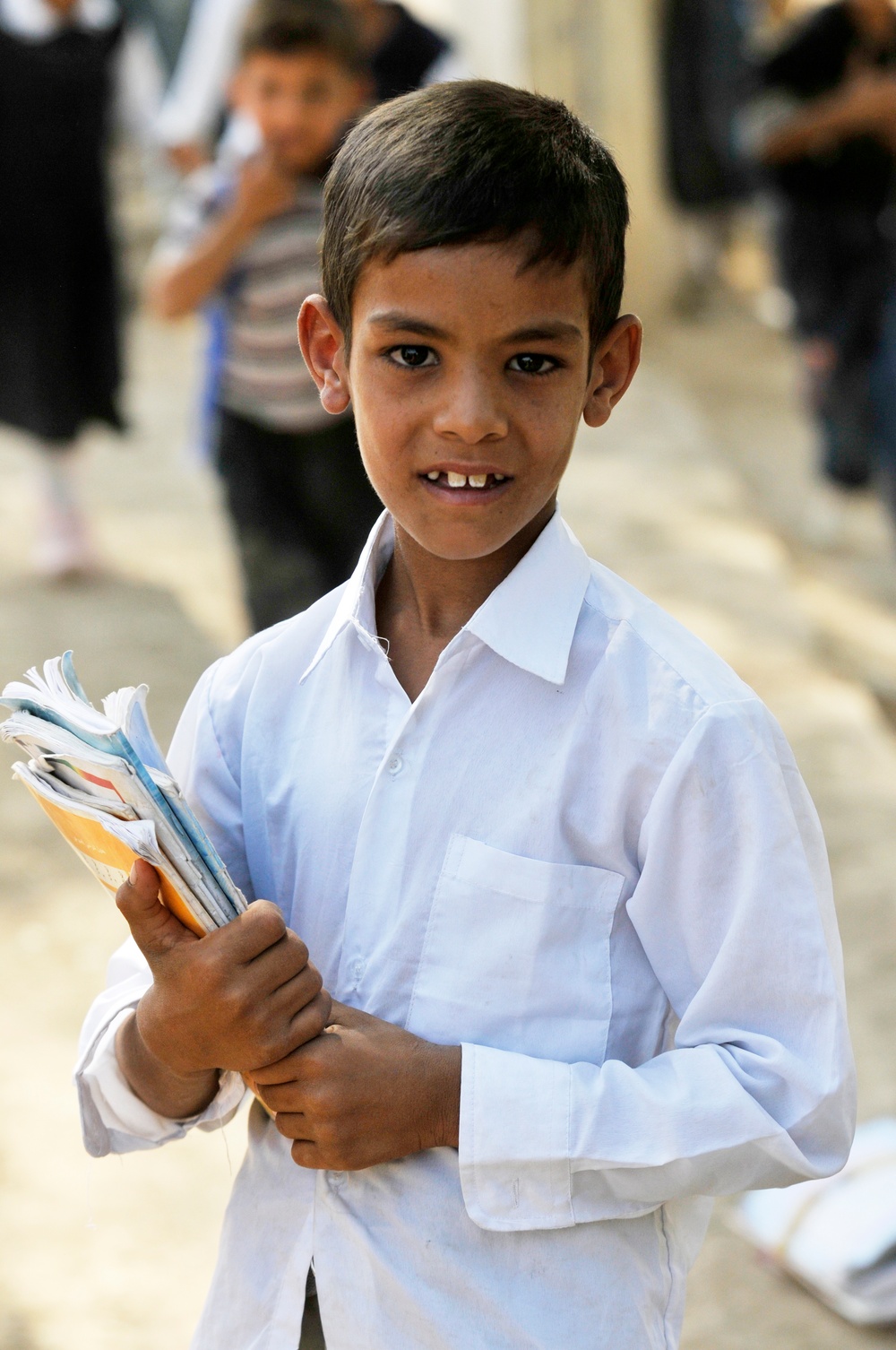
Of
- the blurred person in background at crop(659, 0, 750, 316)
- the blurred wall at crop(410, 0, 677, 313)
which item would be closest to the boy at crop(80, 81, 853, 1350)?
the blurred wall at crop(410, 0, 677, 313)

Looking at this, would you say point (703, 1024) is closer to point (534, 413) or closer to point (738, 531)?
point (534, 413)

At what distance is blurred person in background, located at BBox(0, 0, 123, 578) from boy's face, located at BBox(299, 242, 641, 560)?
12.2 feet

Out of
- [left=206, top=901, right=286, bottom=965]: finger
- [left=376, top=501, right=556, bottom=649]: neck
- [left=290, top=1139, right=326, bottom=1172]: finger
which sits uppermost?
[left=376, top=501, right=556, bottom=649]: neck

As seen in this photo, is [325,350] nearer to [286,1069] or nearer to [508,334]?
[508,334]

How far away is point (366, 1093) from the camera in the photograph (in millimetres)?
1085

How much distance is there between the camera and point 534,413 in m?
1.12

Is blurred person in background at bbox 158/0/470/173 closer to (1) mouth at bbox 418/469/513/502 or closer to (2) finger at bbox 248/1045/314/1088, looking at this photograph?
(1) mouth at bbox 418/469/513/502

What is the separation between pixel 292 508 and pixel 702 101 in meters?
5.50

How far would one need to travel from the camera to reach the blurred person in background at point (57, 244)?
15.0ft

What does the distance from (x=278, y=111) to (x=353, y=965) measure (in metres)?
2.18

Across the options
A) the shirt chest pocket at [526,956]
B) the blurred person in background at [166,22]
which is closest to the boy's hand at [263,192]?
the shirt chest pocket at [526,956]

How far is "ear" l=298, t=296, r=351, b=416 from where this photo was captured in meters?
1.25

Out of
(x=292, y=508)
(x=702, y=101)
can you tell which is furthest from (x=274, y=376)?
(x=702, y=101)

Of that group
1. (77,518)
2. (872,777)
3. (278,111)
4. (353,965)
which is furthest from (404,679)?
(77,518)
